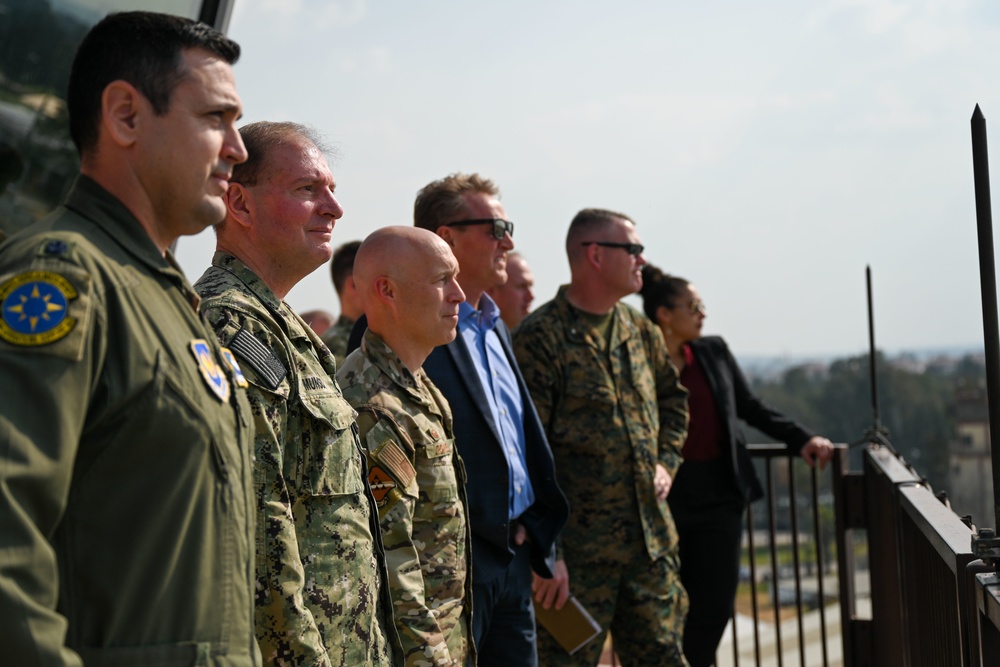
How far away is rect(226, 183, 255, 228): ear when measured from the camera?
2.44m

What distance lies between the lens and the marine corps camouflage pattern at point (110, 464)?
132 centimetres

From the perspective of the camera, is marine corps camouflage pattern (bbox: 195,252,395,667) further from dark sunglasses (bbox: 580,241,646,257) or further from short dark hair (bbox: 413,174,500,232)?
dark sunglasses (bbox: 580,241,646,257)

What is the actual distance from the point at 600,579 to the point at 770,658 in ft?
46.4

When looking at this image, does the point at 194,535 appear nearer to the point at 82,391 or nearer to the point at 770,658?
the point at 82,391

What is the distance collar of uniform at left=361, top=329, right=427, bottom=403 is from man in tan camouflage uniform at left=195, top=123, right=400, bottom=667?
530 mm

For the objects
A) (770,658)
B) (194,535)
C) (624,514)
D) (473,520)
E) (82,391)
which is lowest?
(770,658)

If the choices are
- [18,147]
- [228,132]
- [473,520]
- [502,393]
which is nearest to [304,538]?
[228,132]

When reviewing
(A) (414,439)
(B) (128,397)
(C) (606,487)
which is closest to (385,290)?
(A) (414,439)

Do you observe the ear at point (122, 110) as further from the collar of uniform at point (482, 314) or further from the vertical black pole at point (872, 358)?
the vertical black pole at point (872, 358)

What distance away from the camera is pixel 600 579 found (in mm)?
4434

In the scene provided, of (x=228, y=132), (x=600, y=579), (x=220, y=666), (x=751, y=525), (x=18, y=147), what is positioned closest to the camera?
(x=220, y=666)

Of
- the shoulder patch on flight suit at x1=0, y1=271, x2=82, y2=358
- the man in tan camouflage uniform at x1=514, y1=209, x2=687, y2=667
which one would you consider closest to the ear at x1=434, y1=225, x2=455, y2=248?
the man in tan camouflage uniform at x1=514, y1=209, x2=687, y2=667

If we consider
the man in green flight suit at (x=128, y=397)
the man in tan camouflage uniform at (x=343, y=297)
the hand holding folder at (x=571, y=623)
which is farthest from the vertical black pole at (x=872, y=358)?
the man in green flight suit at (x=128, y=397)

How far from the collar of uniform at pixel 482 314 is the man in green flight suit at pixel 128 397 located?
2.04 meters
